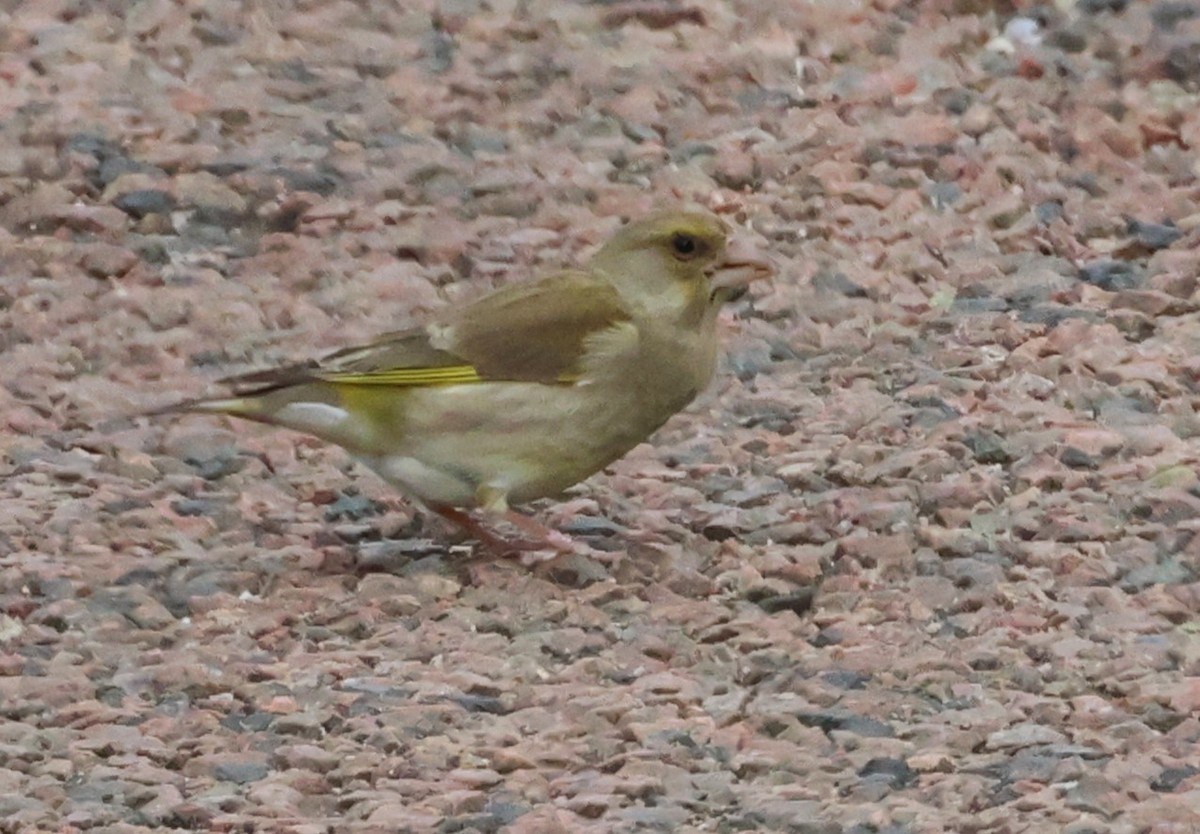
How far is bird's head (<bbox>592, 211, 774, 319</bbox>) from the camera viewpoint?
6027 millimetres

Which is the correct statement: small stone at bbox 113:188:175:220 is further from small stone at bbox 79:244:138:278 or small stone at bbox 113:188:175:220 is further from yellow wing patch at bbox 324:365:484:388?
yellow wing patch at bbox 324:365:484:388

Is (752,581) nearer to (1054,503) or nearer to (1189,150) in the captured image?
(1054,503)

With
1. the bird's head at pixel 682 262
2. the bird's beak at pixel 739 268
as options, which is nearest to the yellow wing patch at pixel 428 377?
the bird's head at pixel 682 262

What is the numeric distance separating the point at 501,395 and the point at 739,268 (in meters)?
0.65

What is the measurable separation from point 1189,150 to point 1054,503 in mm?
2321

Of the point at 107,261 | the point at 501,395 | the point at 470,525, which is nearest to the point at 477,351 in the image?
the point at 501,395

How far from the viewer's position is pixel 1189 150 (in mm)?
7836

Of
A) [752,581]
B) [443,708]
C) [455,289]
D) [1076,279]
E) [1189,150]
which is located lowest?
[443,708]

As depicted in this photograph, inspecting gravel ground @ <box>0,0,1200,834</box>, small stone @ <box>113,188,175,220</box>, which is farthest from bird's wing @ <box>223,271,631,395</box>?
small stone @ <box>113,188,175,220</box>

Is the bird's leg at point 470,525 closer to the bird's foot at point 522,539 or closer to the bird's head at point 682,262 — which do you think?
the bird's foot at point 522,539

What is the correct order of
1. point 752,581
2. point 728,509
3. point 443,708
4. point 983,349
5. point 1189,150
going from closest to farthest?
1. point 443,708
2. point 752,581
3. point 728,509
4. point 983,349
5. point 1189,150

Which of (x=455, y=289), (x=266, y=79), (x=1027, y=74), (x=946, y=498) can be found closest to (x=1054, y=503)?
(x=946, y=498)

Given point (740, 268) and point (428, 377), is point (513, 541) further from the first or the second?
point (740, 268)

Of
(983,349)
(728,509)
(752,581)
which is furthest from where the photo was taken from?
(983,349)
